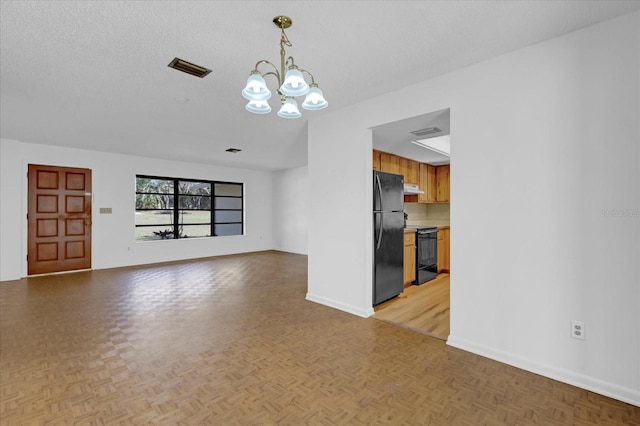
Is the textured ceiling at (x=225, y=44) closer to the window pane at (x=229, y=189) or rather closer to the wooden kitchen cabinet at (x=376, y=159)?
the wooden kitchen cabinet at (x=376, y=159)

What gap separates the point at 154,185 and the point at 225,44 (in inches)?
241

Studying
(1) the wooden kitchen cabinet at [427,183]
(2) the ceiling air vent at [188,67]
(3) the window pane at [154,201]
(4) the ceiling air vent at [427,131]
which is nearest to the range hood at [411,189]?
(1) the wooden kitchen cabinet at [427,183]

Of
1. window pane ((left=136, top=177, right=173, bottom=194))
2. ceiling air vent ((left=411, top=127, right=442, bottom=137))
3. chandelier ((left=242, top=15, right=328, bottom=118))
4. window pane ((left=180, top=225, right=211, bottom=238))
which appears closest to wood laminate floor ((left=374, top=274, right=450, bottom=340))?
ceiling air vent ((left=411, top=127, right=442, bottom=137))

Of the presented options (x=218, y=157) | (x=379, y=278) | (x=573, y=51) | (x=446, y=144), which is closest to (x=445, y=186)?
(x=446, y=144)

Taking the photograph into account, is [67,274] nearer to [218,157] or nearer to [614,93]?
[218,157]

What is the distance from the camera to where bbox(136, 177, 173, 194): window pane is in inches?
285

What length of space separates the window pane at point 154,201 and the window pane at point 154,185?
0.41 ft

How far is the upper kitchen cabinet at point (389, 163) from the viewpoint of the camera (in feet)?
14.8

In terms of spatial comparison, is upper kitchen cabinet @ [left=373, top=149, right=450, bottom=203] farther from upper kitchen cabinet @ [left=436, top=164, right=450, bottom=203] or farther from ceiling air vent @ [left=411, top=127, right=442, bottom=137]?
ceiling air vent @ [left=411, top=127, right=442, bottom=137]

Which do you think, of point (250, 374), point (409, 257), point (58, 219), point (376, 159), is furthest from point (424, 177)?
point (58, 219)

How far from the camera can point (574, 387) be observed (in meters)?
2.12

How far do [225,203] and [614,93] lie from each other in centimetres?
815

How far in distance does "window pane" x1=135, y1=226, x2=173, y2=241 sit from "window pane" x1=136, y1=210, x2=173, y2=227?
0.11m

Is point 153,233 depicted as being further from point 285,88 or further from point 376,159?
point 285,88
